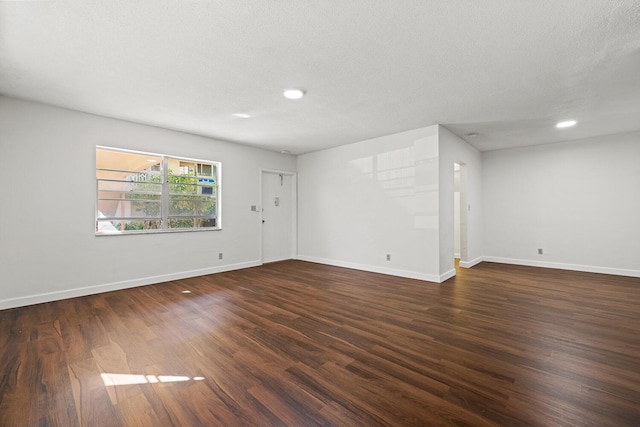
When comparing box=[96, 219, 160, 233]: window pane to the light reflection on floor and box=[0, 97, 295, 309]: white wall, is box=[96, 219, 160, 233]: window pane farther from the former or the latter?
the light reflection on floor

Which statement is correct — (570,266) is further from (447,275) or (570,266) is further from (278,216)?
(278,216)

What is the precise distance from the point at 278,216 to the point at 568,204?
5998 millimetres

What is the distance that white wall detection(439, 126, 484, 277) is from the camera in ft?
14.6

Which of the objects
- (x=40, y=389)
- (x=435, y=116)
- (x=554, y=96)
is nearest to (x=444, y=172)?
(x=435, y=116)

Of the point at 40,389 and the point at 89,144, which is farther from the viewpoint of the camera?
the point at 89,144

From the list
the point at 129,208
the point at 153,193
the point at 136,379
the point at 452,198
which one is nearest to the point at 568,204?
the point at 452,198

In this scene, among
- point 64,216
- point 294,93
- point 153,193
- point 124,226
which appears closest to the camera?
point 294,93

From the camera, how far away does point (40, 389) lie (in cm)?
177

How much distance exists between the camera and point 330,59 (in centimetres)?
249

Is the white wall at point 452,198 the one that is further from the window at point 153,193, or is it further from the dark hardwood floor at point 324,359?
the window at point 153,193

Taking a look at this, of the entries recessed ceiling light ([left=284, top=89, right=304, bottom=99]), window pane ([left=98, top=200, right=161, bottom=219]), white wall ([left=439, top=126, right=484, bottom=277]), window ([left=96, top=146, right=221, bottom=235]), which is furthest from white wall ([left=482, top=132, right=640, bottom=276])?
window pane ([left=98, top=200, right=161, bottom=219])

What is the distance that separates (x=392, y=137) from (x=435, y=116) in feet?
3.37

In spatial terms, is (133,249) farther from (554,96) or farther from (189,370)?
(554,96)

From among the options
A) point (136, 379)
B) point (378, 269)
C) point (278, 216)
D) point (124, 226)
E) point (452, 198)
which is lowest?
point (136, 379)
